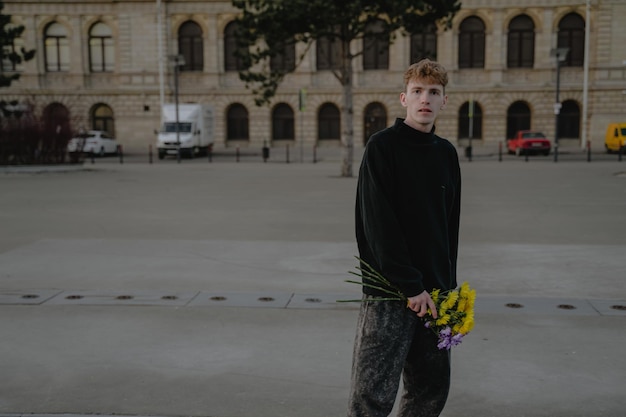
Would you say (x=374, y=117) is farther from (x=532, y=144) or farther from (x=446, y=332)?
(x=446, y=332)

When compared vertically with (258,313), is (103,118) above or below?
above

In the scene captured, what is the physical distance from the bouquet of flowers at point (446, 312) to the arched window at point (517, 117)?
48.9 m

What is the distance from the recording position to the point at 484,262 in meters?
9.15

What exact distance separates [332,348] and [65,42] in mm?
52322

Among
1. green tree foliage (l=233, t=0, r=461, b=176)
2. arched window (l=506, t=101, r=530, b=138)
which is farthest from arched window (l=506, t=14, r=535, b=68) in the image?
green tree foliage (l=233, t=0, r=461, b=176)

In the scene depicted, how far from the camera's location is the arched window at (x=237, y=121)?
52294 mm

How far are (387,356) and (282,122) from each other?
4938cm

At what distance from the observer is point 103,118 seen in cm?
5325

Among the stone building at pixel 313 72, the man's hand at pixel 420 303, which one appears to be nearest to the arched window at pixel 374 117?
the stone building at pixel 313 72

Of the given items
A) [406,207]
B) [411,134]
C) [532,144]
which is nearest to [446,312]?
[406,207]

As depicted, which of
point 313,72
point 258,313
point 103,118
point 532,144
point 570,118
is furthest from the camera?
point 103,118

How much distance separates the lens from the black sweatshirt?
10.7 feet

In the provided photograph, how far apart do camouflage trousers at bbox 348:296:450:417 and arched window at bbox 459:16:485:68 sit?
4951 cm

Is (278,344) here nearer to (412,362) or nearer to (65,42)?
(412,362)
